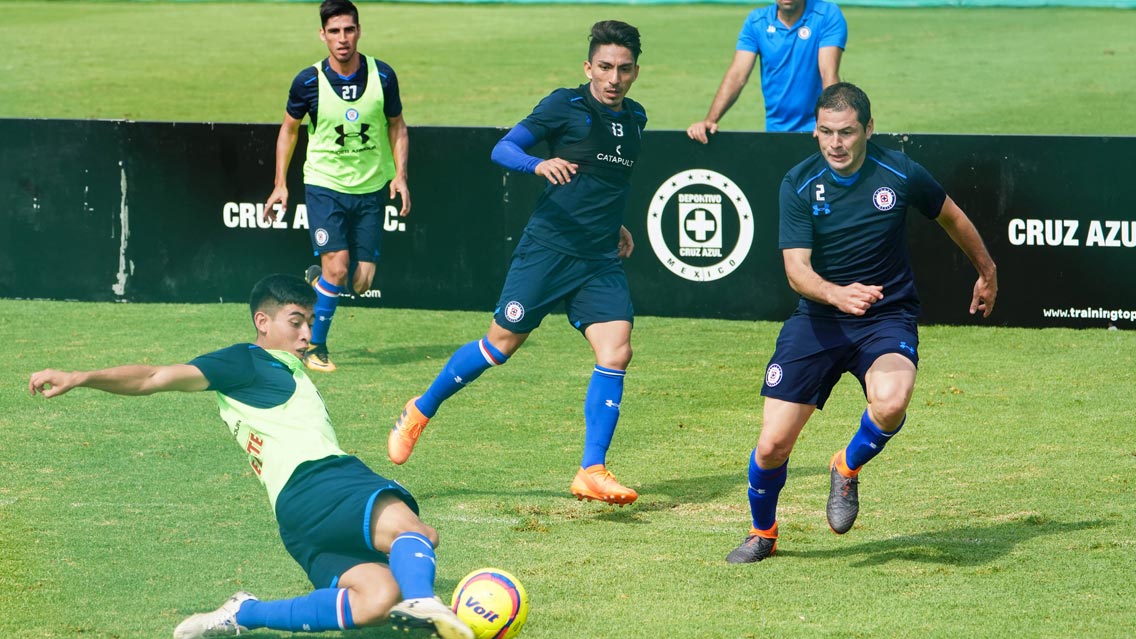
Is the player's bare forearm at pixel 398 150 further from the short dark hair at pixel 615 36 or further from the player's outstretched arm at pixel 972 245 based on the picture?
the player's outstretched arm at pixel 972 245

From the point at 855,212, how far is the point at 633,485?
2.12 meters

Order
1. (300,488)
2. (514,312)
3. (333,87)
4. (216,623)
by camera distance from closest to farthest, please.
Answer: (216,623) < (300,488) < (514,312) < (333,87)

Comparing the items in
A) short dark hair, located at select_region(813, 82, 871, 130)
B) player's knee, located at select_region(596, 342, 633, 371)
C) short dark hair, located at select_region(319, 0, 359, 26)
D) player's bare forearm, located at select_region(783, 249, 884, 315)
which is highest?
short dark hair, located at select_region(319, 0, 359, 26)

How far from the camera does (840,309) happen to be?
22.5 ft

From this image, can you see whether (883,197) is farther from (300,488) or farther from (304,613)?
(304,613)

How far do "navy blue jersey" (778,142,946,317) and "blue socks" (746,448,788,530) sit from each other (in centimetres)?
77

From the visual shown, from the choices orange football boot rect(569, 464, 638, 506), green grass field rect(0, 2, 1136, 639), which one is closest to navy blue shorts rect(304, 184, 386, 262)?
green grass field rect(0, 2, 1136, 639)

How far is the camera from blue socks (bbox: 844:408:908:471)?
6961mm

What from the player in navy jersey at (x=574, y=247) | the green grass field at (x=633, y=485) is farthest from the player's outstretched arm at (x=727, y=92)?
the player in navy jersey at (x=574, y=247)

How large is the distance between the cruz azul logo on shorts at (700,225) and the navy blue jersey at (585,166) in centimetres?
437

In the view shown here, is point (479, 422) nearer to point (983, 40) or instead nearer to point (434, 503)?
point (434, 503)

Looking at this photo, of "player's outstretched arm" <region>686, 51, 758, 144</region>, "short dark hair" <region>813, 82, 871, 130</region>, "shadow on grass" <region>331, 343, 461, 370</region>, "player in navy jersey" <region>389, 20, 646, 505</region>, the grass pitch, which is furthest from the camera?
"player's outstretched arm" <region>686, 51, 758, 144</region>

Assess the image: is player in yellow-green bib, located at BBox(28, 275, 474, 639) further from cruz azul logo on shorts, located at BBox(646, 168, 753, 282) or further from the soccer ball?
cruz azul logo on shorts, located at BBox(646, 168, 753, 282)

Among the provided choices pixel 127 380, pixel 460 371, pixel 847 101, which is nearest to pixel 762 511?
pixel 847 101
